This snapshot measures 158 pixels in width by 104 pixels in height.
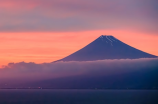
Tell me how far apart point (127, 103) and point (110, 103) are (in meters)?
2.85

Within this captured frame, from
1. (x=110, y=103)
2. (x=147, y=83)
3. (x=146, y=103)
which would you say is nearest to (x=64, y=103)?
(x=110, y=103)

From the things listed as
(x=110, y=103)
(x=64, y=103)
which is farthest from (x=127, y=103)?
(x=64, y=103)

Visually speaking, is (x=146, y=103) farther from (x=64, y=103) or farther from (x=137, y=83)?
(x=137, y=83)

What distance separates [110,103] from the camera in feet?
211

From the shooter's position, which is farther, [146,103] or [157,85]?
[157,85]

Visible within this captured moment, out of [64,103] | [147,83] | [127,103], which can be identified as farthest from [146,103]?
[147,83]

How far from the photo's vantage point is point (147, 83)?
489ft

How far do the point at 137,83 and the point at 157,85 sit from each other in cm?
784

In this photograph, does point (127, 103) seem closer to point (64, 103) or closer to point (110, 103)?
point (110, 103)

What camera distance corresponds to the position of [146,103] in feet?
207

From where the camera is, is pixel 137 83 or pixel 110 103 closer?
pixel 110 103

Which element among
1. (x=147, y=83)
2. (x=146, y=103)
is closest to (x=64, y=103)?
(x=146, y=103)

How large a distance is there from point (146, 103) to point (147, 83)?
287 ft

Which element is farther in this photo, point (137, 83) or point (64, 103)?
point (137, 83)
